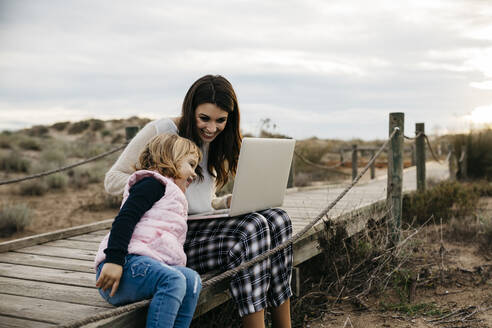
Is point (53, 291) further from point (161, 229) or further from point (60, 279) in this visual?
point (161, 229)

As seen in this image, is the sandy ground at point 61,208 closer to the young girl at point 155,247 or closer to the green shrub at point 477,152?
the young girl at point 155,247

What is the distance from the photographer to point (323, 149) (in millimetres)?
15094

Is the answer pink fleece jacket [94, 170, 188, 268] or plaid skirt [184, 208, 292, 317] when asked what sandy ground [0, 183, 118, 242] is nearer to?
plaid skirt [184, 208, 292, 317]

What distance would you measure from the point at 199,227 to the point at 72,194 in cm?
849

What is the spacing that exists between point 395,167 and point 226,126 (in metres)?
2.75

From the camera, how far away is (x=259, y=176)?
266cm

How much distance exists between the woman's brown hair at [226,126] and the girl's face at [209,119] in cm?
2

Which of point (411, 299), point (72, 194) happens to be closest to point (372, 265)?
point (411, 299)

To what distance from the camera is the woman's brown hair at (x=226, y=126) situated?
2770mm

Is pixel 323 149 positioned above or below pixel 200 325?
above

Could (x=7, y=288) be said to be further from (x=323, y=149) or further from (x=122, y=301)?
(x=323, y=149)

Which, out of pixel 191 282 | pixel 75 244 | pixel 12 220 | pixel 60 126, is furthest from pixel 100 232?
pixel 60 126

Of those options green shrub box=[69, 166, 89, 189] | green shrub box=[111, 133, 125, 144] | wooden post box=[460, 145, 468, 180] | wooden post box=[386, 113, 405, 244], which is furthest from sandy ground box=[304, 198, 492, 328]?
green shrub box=[111, 133, 125, 144]

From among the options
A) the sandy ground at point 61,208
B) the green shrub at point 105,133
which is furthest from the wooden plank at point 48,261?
the green shrub at point 105,133
